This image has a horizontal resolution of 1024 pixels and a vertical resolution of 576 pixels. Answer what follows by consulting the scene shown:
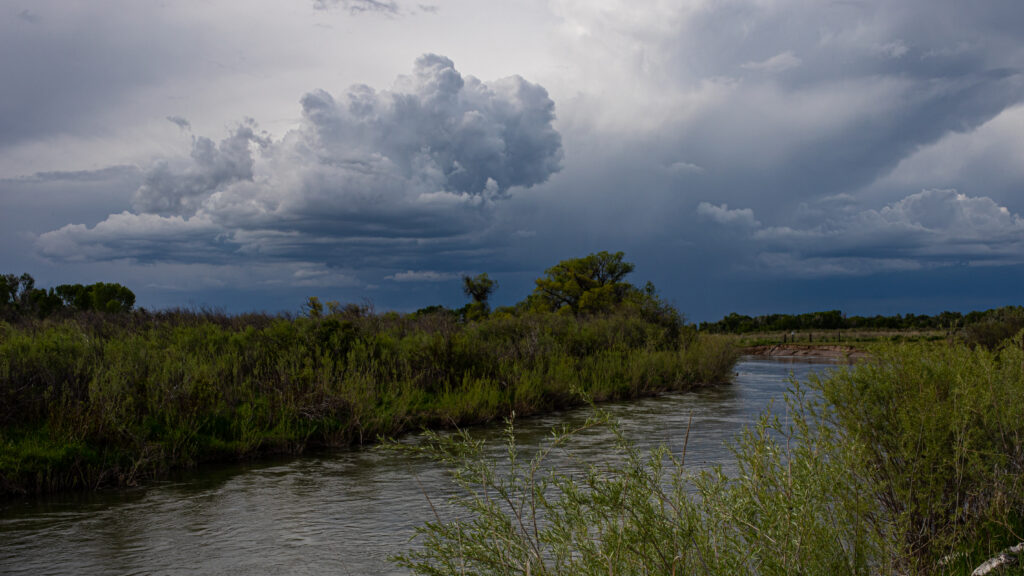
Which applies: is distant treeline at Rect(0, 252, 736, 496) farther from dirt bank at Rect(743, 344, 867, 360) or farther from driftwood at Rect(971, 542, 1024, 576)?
dirt bank at Rect(743, 344, 867, 360)

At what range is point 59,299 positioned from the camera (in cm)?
4444

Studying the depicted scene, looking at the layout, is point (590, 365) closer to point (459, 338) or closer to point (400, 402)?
point (459, 338)

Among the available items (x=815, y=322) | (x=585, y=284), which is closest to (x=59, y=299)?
(x=585, y=284)

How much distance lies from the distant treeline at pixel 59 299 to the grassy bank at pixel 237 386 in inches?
182

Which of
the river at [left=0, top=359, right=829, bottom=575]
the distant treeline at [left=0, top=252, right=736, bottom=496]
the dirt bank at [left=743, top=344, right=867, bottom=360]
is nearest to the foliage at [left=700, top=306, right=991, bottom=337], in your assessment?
the dirt bank at [left=743, top=344, right=867, bottom=360]

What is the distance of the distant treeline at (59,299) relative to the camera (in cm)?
2200

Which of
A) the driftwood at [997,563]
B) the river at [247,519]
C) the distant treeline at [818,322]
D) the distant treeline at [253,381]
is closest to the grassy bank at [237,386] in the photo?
the distant treeline at [253,381]

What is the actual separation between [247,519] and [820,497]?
7.15 metres

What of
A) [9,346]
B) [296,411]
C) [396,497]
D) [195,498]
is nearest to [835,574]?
[396,497]

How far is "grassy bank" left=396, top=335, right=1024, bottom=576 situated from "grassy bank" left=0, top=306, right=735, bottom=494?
14.6 ft

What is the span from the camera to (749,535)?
3541 millimetres

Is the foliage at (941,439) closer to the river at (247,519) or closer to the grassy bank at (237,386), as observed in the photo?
the river at (247,519)

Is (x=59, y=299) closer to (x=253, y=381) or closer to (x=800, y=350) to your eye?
(x=253, y=381)

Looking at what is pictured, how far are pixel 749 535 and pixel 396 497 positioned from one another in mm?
6830
